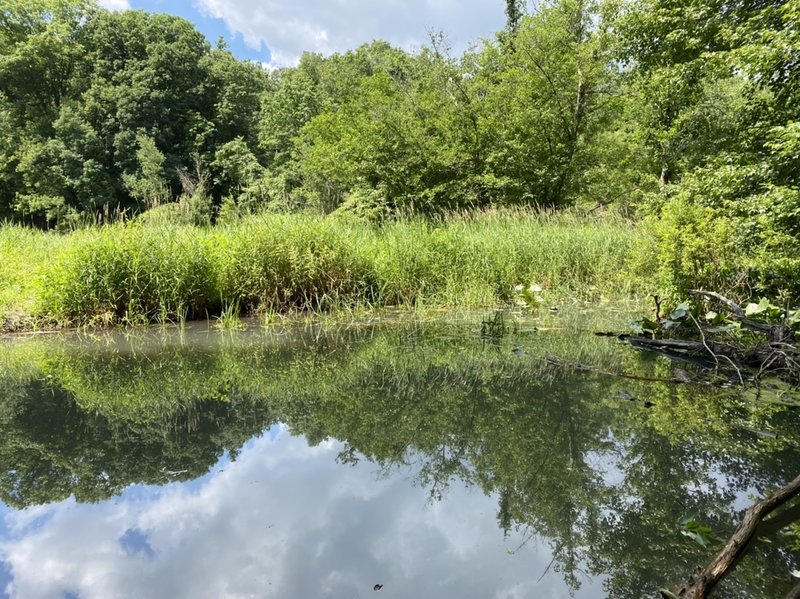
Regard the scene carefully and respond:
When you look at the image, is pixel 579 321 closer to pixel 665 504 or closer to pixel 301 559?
pixel 665 504

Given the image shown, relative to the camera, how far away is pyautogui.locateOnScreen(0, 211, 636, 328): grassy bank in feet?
20.1

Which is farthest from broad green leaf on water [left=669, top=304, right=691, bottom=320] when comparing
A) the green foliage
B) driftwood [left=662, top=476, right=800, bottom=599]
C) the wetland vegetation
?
the green foliage

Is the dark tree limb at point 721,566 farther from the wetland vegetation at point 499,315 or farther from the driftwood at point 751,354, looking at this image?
the driftwood at point 751,354

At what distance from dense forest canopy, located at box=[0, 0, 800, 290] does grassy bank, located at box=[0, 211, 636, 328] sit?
95 cm

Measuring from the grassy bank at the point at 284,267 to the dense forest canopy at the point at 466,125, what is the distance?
0.95 metres

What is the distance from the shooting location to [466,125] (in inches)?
569

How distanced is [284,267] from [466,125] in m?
9.45

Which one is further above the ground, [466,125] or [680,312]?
[466,125]

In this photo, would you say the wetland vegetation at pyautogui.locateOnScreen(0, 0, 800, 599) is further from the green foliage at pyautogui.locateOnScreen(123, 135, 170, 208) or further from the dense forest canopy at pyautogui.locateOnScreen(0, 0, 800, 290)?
the green foliage at pyautogui.locateOnScreen(123, 135, 170, 208)

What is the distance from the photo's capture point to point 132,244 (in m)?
6.27

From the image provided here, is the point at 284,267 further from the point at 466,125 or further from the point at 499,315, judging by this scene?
the point at 466,125

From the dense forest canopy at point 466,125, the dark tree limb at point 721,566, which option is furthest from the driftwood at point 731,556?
the dense forest canopy at point 466,125

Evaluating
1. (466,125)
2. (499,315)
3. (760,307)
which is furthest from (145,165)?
(760,307)

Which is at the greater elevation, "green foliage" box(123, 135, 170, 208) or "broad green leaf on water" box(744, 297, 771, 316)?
"green foliage" box(123, 135, 170, 208)
